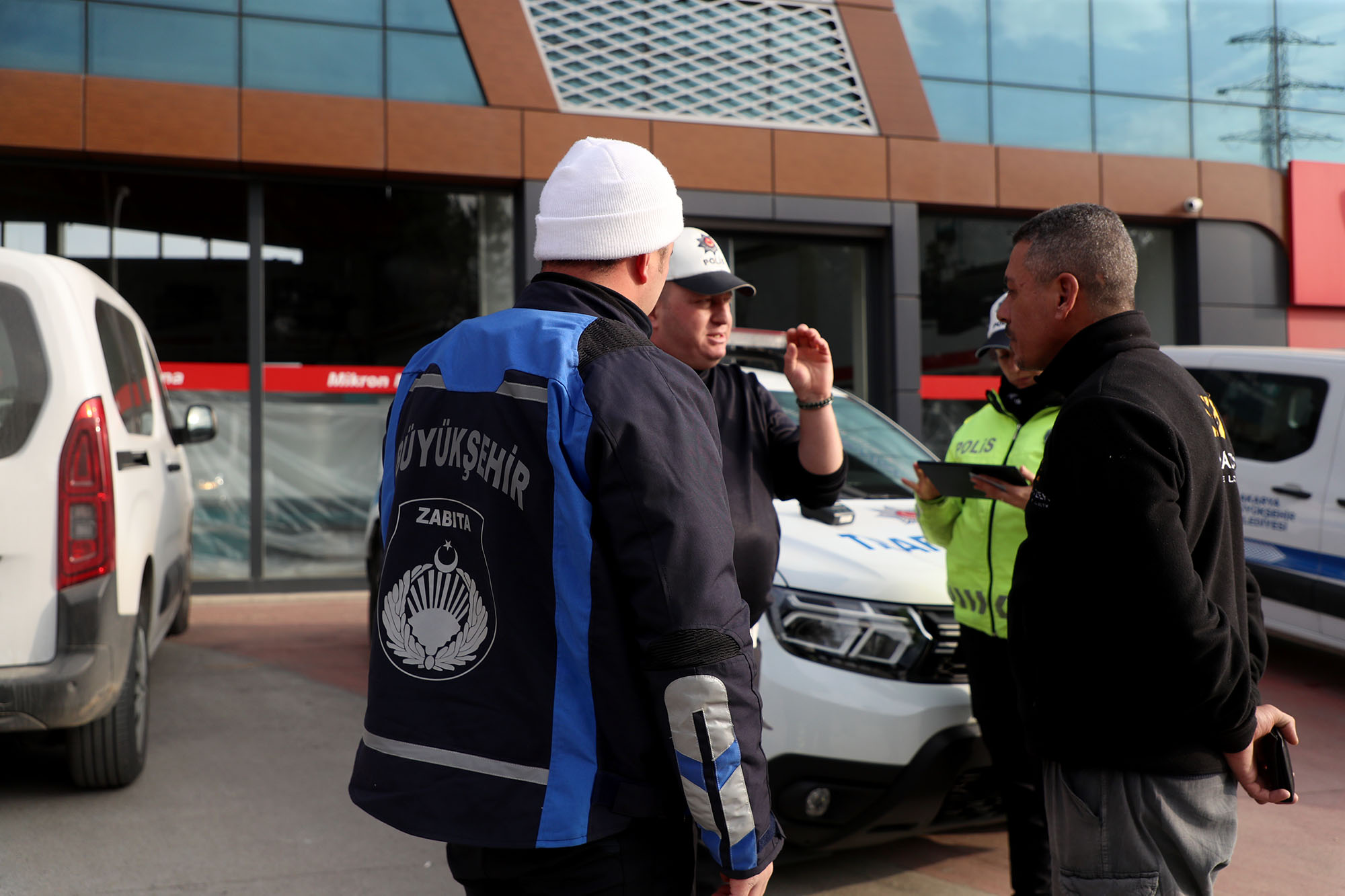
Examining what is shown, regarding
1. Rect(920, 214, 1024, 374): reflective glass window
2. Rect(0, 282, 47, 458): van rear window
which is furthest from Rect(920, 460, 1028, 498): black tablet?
Rect(920, 214, 1024, 374): reflective glass window

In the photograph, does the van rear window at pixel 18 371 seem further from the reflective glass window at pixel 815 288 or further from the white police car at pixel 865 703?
the reflective glass window at pixel 815 288

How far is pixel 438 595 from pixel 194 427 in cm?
487

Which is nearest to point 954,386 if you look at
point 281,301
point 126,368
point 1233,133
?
point 1233,133

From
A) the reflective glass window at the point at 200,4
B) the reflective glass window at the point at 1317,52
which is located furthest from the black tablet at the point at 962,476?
the reflective glass window at the point at 1317,52

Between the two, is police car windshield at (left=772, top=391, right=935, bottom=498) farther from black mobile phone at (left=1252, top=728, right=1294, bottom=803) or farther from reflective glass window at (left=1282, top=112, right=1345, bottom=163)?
reflective glass window at (left=1282, top=112, right=1345, bottom=163)

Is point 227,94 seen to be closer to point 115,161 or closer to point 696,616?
point 115,161

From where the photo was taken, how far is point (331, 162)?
10.4 metres

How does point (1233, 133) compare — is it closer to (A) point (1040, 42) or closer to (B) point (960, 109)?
(A) point (1040, 42)

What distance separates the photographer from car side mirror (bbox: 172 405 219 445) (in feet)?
19.6

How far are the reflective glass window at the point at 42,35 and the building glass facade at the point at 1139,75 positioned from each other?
8005 mm

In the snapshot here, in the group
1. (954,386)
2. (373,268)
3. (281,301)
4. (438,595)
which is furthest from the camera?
(954,386)

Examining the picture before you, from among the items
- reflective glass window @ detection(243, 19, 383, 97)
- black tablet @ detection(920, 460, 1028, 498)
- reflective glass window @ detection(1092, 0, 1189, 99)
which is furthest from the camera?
reflective glass window @ detection(1092, 0, 1189, 99)

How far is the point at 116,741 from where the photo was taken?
4.38m

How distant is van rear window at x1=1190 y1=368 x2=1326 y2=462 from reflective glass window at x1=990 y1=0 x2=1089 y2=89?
6.54 meters
